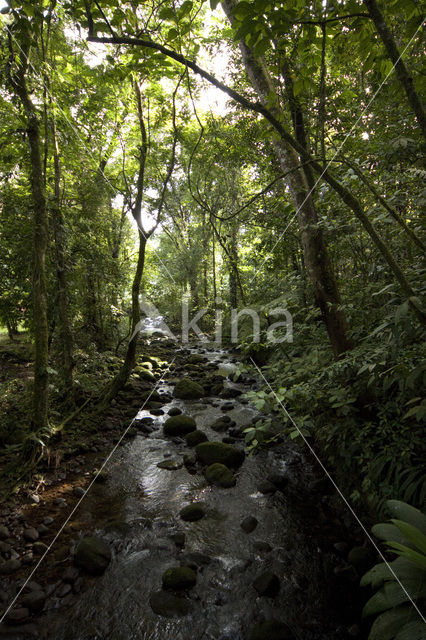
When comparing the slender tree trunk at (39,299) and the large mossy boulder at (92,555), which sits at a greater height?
the slender tree trunk at (39,299)

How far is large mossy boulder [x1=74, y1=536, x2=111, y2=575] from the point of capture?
3330 millimetres

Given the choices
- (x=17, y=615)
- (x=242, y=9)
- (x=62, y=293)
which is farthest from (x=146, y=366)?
(x=242, y=9)

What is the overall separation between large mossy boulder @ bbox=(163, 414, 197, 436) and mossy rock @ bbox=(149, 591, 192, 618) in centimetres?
330

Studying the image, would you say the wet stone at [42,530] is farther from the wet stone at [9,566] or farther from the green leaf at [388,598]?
the green leaf at [388,598]

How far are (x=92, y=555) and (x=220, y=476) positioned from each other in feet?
6.44

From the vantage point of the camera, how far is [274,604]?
3.00 metres

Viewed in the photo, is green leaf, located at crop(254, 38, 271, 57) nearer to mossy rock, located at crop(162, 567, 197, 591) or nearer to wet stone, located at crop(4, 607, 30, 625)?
mossy rock, located at crop(162, 567, 197, 591)

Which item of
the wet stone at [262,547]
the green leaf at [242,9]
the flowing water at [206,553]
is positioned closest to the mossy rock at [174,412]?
the flowing water at [206,553]

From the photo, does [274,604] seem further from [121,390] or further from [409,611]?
[121,390]

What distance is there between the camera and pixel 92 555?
3.38 m

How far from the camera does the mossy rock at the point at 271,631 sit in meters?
2.66

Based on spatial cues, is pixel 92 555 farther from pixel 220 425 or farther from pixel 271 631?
pixel 220 425

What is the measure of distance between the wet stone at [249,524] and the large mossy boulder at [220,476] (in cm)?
71

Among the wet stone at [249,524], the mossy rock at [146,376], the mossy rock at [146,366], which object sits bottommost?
the wet stone at [249,524]
